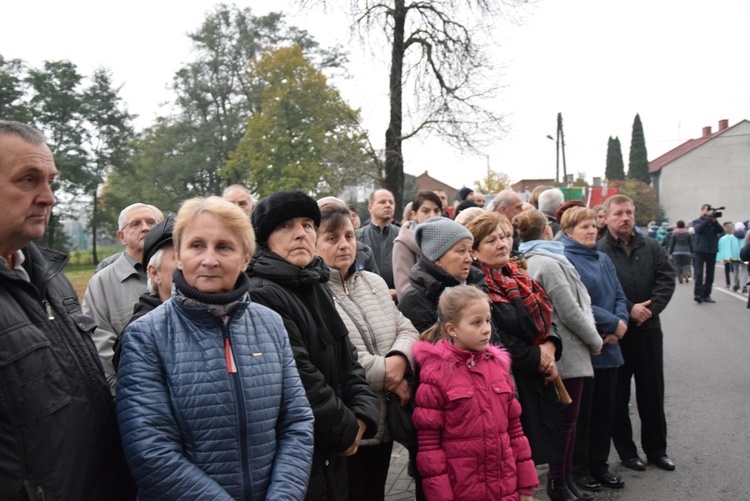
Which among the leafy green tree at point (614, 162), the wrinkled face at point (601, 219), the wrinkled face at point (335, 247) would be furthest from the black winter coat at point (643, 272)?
the leafy green tree at point (614, 162)

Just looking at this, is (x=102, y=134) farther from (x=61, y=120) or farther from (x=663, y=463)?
(x=663, y=463)

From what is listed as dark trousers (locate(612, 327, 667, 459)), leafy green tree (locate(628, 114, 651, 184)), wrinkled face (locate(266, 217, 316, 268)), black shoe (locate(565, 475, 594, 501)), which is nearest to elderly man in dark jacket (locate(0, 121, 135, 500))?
wrinkled face (locate(266, 217, 316, 268))

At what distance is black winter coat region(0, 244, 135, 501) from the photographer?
5.54 feet

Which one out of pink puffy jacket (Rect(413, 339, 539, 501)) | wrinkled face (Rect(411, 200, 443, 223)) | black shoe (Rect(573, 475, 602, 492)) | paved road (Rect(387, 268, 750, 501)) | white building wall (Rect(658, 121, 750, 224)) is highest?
white building wall (Rect(658, 121, 750, 224))

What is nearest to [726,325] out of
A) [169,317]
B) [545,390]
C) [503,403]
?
[545,390]

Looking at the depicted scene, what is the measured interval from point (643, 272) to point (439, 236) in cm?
260

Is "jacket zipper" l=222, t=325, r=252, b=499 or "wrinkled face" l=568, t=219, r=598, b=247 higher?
"wrinkled face" l=568, t=219, r=598, b=247

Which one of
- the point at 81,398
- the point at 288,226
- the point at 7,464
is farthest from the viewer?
the point at 288,226

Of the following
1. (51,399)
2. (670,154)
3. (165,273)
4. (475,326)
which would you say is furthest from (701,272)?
(670,154)

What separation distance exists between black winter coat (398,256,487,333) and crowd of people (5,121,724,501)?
1 centimetres

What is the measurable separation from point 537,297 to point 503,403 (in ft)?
3.08

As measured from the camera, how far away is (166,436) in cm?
200

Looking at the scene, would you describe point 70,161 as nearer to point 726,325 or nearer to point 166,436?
point 726,325

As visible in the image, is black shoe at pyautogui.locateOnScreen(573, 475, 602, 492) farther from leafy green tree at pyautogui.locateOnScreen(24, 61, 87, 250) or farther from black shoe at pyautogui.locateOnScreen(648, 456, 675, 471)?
leafy green tree at pyautogui.locateOnScreen(24, 61, 87, 250)
